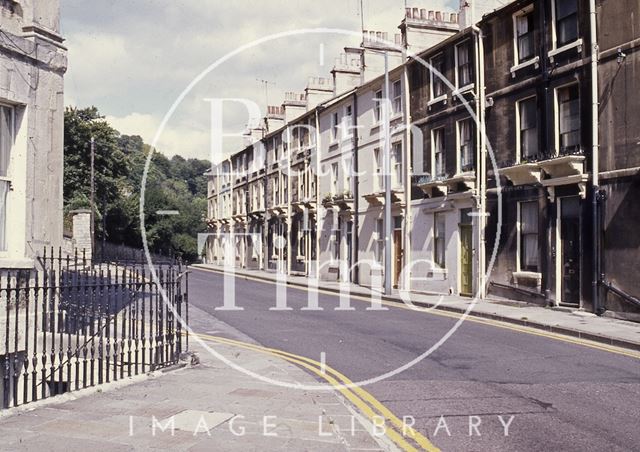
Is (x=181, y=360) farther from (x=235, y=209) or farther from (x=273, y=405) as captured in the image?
(x=235, y=209)

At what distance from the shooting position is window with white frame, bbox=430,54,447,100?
1016 inches

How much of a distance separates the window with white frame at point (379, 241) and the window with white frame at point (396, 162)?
2.45 m

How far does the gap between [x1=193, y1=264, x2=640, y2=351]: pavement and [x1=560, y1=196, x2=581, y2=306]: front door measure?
22.0 inches

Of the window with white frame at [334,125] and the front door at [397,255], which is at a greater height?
the window with white frame at [334,125]

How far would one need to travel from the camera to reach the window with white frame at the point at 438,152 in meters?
26.0

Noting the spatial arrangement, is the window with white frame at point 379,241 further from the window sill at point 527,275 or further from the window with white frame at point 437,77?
the window sill at point 527,275

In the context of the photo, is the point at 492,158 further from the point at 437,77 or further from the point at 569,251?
the point at 437,77

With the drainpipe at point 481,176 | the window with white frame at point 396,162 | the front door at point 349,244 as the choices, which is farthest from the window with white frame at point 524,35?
the front door at point 349,244

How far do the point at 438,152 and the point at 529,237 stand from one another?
21.5ft

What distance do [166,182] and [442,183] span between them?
2688 inches

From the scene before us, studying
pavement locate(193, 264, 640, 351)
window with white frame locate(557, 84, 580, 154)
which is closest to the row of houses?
window with white frame locate(557, 84, 580, 154)

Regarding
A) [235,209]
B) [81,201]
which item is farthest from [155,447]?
[235,209]

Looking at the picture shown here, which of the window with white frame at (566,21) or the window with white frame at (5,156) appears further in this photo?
the window with white frame at (566,21)

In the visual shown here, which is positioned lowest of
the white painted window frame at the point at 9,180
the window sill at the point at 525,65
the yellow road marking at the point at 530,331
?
the yellow road marking at the point at 530,331
